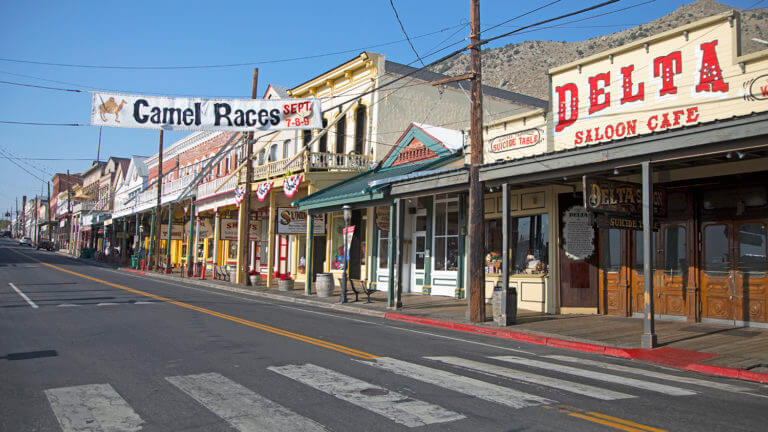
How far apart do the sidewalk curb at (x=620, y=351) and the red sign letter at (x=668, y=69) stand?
6844mm

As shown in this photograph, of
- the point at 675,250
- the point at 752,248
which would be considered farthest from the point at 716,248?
the point at 675,250

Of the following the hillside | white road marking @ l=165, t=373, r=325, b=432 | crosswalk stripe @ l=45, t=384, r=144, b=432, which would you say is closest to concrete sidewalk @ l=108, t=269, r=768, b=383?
white road marking @ l=165, t=373, r=325, b=432

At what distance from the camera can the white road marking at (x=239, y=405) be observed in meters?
5.11

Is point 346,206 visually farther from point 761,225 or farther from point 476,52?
point 761,225

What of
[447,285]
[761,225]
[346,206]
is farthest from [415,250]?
[761,225]

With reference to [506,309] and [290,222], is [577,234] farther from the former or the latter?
[290,222]

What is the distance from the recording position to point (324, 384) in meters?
6.72

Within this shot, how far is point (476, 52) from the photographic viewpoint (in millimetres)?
14281

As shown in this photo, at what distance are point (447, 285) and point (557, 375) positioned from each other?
12.6m

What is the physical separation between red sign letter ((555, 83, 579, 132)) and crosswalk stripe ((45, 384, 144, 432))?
13647mm

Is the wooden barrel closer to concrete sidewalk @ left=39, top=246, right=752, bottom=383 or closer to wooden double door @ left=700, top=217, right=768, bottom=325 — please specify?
concrete sidewalk @ left=39, top=246, right=752, bottom=383

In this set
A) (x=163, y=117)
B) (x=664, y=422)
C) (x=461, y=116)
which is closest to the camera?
(x=664, y=422)

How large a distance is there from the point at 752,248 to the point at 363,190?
11.2 metres

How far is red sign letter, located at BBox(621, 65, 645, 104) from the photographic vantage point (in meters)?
14.6
